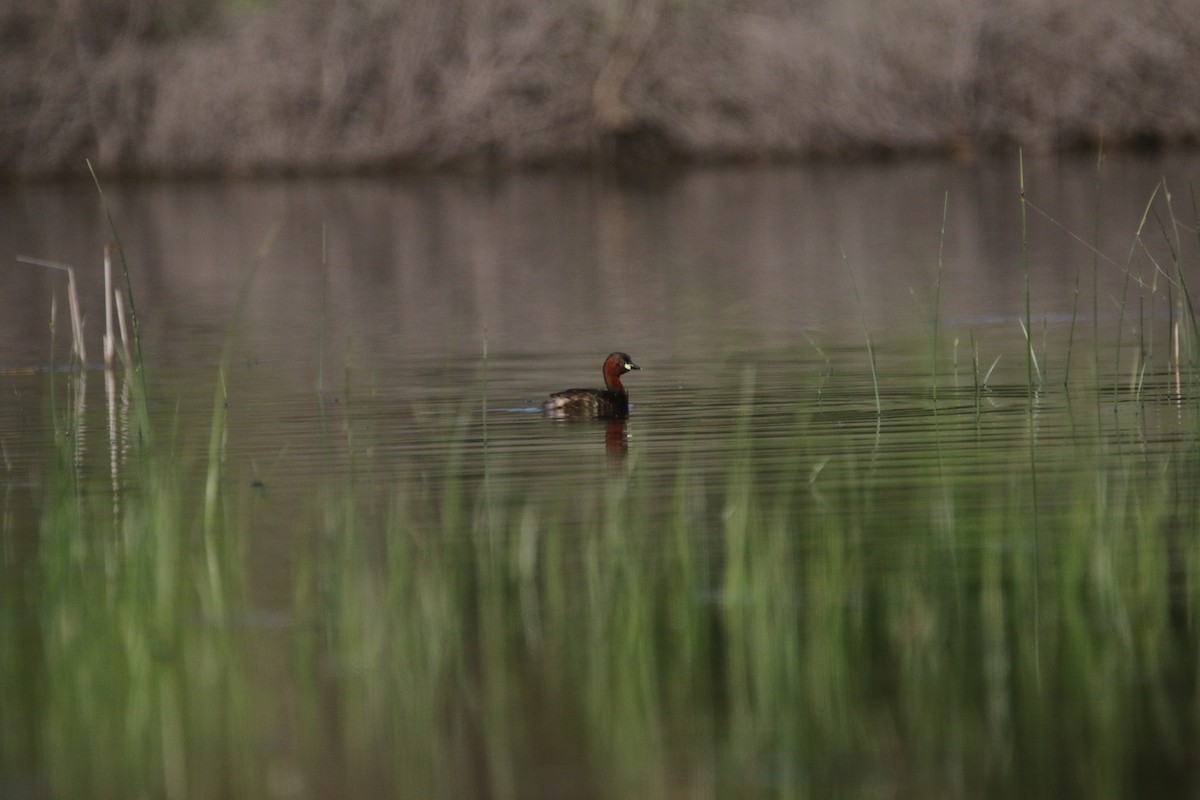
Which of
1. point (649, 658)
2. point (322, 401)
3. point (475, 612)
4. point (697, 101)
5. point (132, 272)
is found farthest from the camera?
point (697, 101)

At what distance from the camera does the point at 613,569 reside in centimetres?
604

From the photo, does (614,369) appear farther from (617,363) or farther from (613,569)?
(613,569)

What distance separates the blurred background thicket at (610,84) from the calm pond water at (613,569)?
23.8 meters

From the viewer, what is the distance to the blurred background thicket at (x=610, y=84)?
124 ft

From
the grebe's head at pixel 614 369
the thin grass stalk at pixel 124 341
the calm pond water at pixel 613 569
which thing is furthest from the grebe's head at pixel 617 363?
the thin grass stalk at pixel 124 341

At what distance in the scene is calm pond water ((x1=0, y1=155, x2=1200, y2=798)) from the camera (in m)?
4.68

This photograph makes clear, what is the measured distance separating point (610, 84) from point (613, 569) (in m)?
32.8

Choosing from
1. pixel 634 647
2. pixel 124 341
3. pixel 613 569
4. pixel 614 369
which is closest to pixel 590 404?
pixel 614 369

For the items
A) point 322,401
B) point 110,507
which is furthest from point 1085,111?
point 110,507

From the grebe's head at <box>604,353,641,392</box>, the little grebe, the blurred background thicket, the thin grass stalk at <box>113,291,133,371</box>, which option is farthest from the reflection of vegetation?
the blurred background thicket

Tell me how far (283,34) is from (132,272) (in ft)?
59.0

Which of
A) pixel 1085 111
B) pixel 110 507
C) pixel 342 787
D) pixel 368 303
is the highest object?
pixel 1085 111

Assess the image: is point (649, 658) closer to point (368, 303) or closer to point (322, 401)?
point (322, 401)

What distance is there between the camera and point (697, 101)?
38344mm
